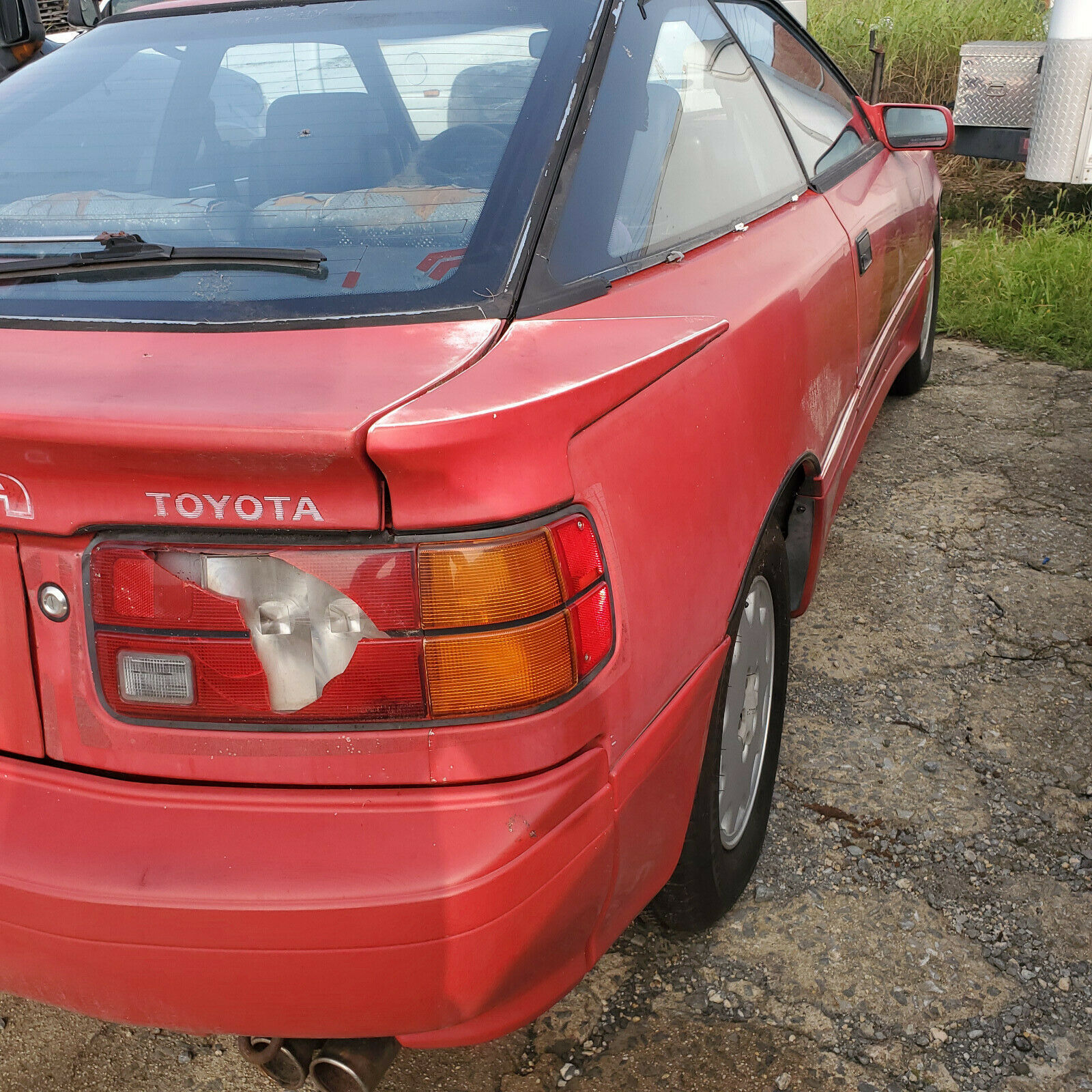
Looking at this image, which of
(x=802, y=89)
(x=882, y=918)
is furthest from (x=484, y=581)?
(x=802, y=89)

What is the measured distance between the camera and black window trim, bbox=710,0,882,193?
2486mm

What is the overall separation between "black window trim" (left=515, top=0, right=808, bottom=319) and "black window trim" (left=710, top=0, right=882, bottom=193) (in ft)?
2.07

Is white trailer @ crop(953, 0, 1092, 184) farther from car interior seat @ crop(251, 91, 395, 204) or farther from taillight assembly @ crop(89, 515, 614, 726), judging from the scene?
taillight assembly @ crop(89, 515, 614, 726)

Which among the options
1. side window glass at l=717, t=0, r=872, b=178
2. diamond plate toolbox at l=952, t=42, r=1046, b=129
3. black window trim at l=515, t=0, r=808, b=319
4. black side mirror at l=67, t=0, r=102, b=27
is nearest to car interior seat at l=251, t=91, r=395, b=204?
black window trim at l=515, t=0, r=808, b=319

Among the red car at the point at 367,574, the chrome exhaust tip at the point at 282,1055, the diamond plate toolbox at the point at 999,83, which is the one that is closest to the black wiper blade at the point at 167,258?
the red car at the point at 367,574

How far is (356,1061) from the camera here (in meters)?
1.28

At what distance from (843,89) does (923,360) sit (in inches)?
59.6

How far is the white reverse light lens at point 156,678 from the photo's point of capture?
3.85 feet

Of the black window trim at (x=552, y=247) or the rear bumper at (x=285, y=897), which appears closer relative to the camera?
the rear bumper at (x=285, y=897)

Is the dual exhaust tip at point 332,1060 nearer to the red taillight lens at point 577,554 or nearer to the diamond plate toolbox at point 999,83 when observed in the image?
the red taillight lens at point 577,554

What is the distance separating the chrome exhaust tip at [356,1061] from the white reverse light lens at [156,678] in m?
0.45

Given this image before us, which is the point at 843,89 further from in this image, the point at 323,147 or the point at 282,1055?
the point at 282,1055

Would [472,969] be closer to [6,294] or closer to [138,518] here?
[138,518]

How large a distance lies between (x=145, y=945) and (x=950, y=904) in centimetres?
144
